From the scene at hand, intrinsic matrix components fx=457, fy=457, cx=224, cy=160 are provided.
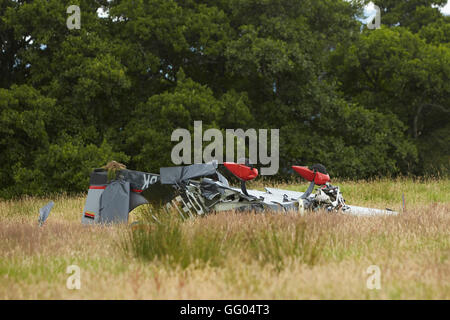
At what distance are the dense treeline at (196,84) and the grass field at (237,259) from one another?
11.1 metres

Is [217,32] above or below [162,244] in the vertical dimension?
above

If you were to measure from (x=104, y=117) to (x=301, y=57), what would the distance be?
8.36 metres

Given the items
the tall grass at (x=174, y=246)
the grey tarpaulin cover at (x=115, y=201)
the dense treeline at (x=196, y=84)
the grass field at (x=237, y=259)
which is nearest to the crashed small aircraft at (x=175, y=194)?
the grey tarpaulin cover at (x=115, y=201)

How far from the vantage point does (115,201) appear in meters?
6.04

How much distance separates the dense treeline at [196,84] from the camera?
16.1 metres

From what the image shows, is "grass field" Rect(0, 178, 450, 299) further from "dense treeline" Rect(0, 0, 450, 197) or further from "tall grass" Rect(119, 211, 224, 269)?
"dense treeline" Rect(0, 0, 450, 197)

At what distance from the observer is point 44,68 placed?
17.3 metres

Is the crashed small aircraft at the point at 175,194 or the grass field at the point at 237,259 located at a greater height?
the crashed small aircraft at the point at 175,194

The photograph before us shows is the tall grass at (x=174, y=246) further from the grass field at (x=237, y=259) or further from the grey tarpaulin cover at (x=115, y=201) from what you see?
the grey tarpaulin cover at (x=115, y=201)

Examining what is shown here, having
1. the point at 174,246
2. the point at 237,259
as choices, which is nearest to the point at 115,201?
the point at 174,246

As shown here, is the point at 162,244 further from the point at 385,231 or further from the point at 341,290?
the point at 385,231

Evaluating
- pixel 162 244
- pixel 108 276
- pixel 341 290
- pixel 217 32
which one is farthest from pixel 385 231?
pixel 217 32

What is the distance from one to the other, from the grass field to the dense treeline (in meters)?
11.1
